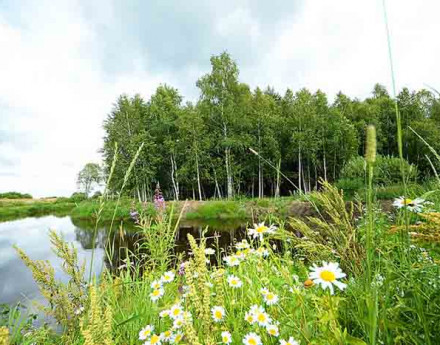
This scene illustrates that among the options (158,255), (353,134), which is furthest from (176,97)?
(158,255)

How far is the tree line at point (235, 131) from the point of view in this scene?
2428 centimetres

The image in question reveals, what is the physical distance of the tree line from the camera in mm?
24281

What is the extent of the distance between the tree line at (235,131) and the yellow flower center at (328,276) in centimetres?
2088

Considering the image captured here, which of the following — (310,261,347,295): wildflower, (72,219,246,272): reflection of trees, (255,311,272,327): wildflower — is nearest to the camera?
(310,261,347,295): wildflower

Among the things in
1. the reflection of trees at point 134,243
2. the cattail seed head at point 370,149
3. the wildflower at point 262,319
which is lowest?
the reflection of trees at point 134,243

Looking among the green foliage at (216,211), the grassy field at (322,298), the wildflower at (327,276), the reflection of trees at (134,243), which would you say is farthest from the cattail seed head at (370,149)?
the green foliage at (216,211)

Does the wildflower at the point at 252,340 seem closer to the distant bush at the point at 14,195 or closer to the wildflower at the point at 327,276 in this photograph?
the wildflower at the point at 327,276

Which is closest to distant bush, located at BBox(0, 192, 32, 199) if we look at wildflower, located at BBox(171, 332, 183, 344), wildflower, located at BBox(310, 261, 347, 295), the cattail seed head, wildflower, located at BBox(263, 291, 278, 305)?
wildflower, located at BBox(171, 332, 183, 344)

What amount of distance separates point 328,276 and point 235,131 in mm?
24971

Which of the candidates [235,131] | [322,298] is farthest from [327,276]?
[235,131]

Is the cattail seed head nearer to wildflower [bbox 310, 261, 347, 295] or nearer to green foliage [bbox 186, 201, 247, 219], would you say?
wildflower [bbox 310, 261, 347, 295]

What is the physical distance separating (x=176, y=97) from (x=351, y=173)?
21.4m

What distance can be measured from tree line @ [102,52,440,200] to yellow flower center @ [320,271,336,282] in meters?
20.9

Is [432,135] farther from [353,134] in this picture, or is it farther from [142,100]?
[142,100]
